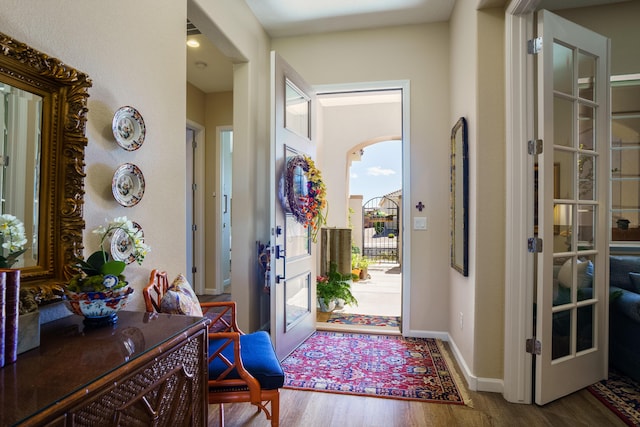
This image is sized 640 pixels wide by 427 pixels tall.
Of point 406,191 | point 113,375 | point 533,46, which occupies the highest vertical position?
point 533,46

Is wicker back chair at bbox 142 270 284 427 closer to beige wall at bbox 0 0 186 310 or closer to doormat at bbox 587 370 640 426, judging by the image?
beige wall at bbox 0 0 186 310

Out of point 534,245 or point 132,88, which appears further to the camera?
point 534,245

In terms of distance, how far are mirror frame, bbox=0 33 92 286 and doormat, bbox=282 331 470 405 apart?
64.6 inches

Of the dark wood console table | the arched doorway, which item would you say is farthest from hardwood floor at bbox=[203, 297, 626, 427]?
the arched doorway

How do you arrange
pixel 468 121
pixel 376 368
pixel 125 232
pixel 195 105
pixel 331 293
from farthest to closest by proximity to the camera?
1. pixel 195 105
2. pixel 331 293
3. pixel 376 368
4. pixel 468 121
5. pixel 125 232

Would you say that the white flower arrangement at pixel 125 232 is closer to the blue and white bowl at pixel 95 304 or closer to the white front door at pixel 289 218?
the blue and white bowl at pixel 95 304

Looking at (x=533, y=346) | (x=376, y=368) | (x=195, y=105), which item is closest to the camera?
(x=533, y=346)

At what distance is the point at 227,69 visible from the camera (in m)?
4.02

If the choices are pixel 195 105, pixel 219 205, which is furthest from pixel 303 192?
pixel 195 105

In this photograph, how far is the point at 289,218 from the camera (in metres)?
2.88

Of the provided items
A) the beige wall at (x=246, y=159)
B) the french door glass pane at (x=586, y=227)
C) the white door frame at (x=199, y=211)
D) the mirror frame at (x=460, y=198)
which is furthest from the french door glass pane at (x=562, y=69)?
the white door frame at (x=199, y=211)

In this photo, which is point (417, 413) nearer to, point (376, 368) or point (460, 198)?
point (376, 368)

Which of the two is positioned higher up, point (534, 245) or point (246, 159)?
point (246, 159)

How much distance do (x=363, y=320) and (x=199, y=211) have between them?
2.69 m
